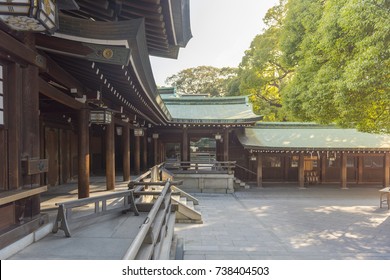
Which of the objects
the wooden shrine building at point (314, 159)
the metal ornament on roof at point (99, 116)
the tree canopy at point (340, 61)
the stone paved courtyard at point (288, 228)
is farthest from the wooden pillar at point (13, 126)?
the wooden shrine building at point (314, 159)

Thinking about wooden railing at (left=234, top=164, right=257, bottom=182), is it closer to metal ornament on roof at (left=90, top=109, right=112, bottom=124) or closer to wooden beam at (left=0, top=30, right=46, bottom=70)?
metal ornament on roof at (left=90, top=109, right=112, bottom=124)

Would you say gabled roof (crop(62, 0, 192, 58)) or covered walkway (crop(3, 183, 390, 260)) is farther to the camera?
gabled roof (crop(62, 0, 192, 58))

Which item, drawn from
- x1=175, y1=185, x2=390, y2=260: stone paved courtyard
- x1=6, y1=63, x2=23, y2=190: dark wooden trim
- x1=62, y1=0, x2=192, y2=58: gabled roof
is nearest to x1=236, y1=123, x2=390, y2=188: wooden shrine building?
x1=175, y1=185, x2=390, y2=260: stone paved courtyard

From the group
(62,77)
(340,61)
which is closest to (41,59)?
(62,77)

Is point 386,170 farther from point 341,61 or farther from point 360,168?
point 341,61

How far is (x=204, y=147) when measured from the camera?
40000mm

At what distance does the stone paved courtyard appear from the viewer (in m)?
7.62

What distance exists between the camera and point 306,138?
20.1 metres

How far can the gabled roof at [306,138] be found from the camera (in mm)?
18312

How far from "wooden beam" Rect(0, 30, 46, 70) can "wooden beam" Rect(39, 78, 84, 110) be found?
0.71m

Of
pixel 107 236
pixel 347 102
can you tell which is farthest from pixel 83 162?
pixel 347 102

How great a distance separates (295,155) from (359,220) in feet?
31.3

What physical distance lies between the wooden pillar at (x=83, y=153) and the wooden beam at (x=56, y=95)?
0.31m

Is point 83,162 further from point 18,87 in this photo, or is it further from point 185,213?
point 185,213
